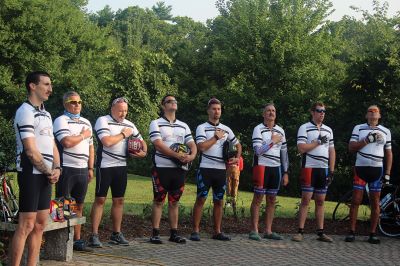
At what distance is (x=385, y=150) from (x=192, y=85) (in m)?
27.2

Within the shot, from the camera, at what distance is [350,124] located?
14.2 metres

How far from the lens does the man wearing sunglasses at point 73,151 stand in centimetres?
842

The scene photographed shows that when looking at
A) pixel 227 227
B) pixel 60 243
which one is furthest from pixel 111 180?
pixel 227 227

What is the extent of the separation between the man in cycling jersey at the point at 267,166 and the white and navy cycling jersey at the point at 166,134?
1341 millimetres

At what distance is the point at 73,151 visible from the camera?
8508 millimetres

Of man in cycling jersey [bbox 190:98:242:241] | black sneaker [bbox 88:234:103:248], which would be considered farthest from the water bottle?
black sneaker [bbox 88:234:103:248]

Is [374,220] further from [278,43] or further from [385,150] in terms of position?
[278,43]

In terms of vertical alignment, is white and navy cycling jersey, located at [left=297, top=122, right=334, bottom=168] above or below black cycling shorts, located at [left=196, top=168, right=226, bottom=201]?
above

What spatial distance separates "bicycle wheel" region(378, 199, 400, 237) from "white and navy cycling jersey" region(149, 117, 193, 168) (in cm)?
413

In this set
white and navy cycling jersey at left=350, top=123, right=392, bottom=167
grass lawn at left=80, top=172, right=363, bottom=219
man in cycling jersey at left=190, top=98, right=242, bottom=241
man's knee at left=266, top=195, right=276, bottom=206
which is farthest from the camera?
grass lawn at left=80, top=172, right=363, bottom=219

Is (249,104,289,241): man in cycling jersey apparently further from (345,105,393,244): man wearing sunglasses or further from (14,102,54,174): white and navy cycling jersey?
(14,102,54,174): white and navy cycling jersey

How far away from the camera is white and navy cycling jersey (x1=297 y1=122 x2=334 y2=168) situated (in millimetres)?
10617

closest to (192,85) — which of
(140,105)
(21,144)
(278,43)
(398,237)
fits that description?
(140,105)

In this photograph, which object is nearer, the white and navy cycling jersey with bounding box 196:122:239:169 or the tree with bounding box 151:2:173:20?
the white and navy cycling jersey with bounding box 196:122:239:169
